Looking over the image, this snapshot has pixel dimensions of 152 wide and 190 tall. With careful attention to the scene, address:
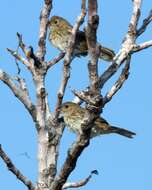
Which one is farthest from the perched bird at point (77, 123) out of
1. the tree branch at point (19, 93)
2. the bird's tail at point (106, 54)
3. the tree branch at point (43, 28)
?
the tree branch at point (19, 93)

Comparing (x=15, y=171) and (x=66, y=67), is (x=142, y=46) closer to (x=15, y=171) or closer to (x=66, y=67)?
(x=66, y=67)

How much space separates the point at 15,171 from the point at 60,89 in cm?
75

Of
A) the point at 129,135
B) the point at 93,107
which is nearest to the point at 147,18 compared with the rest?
the point at 93,107

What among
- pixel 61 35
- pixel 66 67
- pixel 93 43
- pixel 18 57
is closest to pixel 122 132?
pixel 61 35

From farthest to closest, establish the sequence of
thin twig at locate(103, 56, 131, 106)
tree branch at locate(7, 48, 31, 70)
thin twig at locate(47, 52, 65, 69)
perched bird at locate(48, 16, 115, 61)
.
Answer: perched bird at locate(48, 16, 115, 61) < thin twig at locate(47, 52, 65, 69) < tree branch at locate(7, 48, 31, 70) < thin twig at locate(103, 56, 131, 106)

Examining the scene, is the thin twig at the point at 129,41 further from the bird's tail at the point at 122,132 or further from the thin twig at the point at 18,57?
the bird's tail at the point at 122,132

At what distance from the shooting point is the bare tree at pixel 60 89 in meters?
5.00

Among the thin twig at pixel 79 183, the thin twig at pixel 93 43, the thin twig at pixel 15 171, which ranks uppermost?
the thin twig at pixel 93 43

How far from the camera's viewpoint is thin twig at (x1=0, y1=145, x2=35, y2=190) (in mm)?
5695

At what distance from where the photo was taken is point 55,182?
5.72 meters

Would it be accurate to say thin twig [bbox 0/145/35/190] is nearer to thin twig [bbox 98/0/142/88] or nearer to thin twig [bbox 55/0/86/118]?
thin twig [bbox 55/0/86/118]

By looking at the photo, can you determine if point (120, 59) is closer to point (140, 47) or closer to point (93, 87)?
point (140, 47)

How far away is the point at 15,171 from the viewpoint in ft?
19.0

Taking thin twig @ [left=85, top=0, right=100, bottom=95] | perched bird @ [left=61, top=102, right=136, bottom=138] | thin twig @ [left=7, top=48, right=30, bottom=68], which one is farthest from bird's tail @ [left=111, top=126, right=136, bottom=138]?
thin twig @ [left=85, top=0, right=100, bottom=95]
